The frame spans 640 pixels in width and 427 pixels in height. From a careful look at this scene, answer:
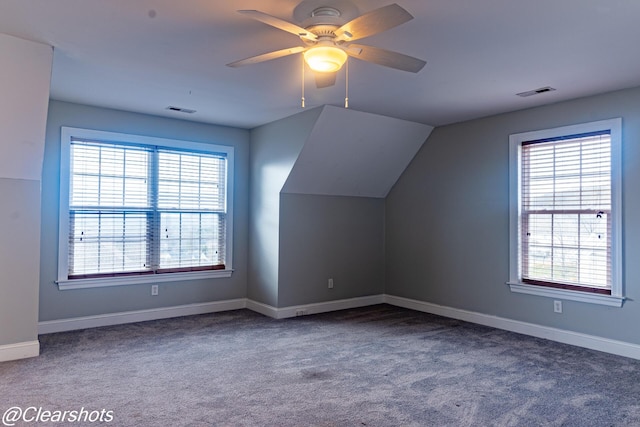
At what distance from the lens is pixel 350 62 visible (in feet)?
11.1

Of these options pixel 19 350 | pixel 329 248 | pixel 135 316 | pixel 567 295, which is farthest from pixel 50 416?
pixel 567 295

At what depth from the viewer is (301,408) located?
2795 millimetres

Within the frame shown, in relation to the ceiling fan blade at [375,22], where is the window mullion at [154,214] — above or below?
below

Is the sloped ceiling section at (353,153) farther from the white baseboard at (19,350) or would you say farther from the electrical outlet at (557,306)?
the white baseboard at (19,350)

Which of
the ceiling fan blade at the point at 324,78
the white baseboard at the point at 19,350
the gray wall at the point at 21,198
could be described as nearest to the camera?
the ceiling fan blade at the point at 324,78

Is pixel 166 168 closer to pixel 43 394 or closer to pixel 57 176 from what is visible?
pixel 57 176

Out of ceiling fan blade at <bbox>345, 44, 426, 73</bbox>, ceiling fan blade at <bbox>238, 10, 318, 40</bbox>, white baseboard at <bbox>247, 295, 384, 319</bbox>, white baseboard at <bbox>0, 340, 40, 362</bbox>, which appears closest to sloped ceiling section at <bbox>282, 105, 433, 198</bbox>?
white baseboard at <bbox>247, 295, 384, 319</bbox>

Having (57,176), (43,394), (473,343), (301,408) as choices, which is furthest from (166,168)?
(473,343)

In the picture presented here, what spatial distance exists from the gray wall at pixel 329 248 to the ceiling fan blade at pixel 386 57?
288cm

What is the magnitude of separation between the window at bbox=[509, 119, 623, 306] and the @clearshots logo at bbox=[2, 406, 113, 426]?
400 centimetres

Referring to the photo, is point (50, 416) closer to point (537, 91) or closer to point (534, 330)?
point (534, 330)

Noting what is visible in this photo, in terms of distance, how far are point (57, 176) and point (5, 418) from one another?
2649mm

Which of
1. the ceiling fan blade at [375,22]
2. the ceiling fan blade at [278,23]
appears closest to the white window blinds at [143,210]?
the ceiling fan blade at [278,23]

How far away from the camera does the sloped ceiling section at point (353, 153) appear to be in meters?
4.93
